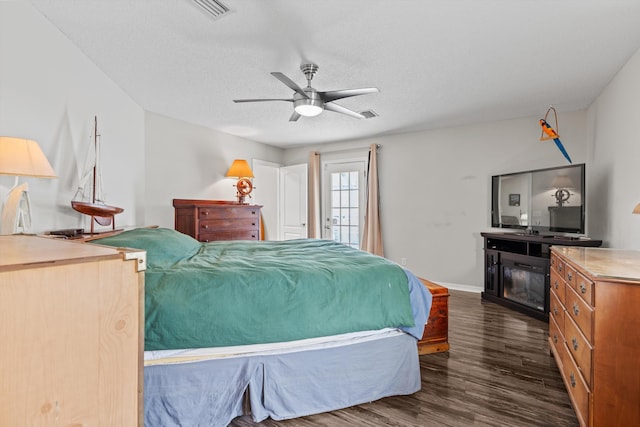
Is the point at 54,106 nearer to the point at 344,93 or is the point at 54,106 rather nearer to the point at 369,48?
the point at 344,93

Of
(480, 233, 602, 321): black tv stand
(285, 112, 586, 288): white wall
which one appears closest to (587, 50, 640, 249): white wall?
(480, 233, 602, 321): black tv stand

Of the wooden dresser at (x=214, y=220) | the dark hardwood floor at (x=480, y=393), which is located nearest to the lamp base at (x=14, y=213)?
the dark hardwood floor at (x=480, y=393)

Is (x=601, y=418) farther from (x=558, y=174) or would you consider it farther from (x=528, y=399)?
(x=558, y=174)

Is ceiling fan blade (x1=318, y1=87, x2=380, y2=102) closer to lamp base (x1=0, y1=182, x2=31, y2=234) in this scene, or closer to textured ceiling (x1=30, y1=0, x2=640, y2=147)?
textured ceiling (x1=30, y1=0, x2=640, y2=147)

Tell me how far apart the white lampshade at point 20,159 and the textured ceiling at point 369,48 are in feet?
3.29

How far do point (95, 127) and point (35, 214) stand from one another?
35.3 inches

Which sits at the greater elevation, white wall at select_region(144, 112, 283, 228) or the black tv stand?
white wall at select_region(144, 112, 283, 228)

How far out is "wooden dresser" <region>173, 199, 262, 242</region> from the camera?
402 cm

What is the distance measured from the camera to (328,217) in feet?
19.1

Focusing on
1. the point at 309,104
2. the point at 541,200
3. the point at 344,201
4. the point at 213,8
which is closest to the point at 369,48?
the point at 309,104

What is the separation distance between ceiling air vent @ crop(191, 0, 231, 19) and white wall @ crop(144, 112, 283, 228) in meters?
2.43

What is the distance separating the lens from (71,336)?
2.52 feet

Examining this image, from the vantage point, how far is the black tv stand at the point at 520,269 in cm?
332

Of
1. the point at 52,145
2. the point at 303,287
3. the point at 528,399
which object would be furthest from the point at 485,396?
the point at 52,145
